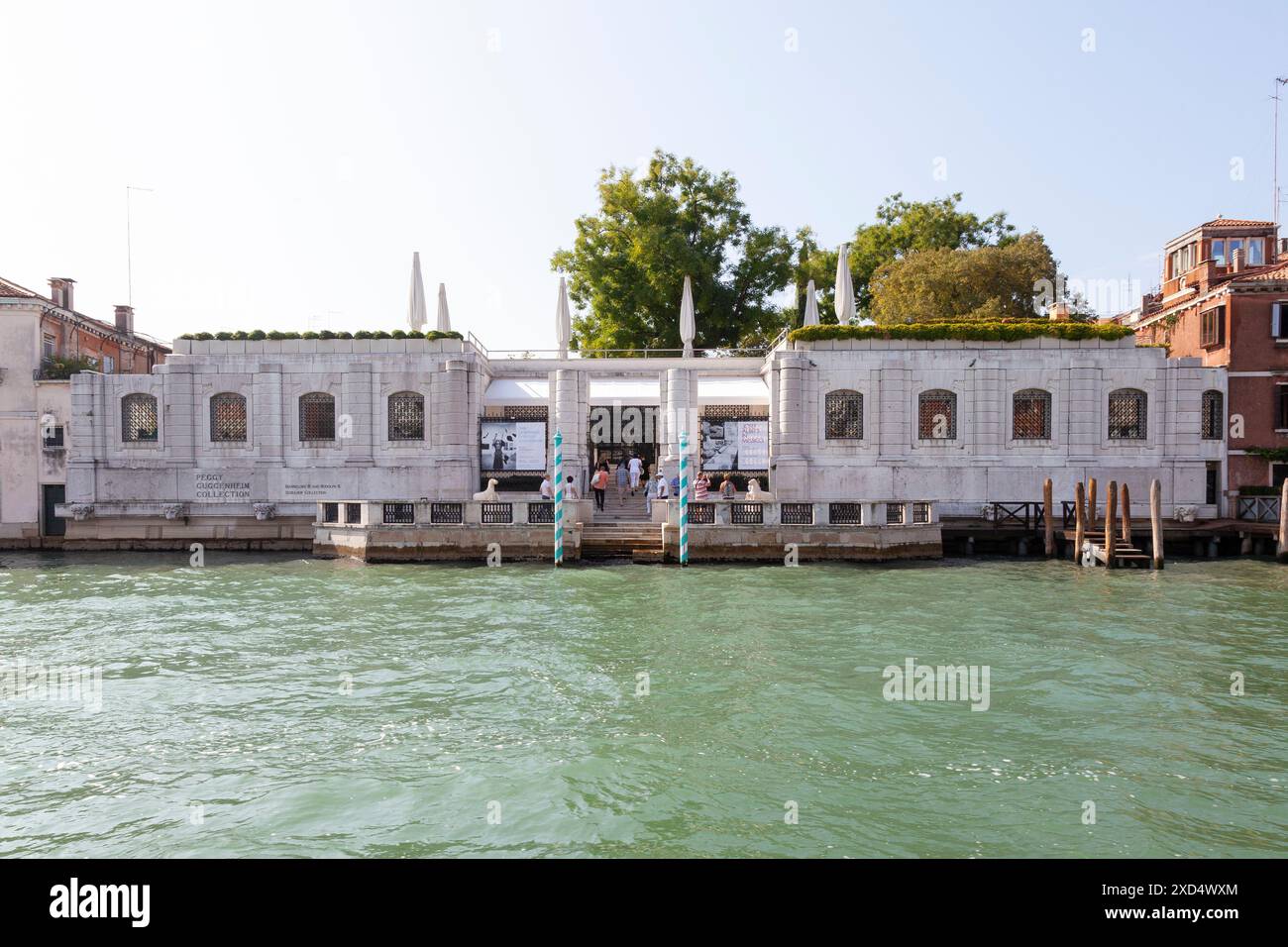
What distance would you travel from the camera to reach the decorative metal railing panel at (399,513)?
22.9 meters

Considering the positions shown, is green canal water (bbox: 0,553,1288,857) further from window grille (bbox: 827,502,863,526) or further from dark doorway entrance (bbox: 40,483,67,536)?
dark doorway entrance (bbox: 40,483,67,536)

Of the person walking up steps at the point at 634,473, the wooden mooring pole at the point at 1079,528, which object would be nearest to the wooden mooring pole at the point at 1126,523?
the wooden mooring pole at the point at 1079,528

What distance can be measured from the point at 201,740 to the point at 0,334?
26.9 meters

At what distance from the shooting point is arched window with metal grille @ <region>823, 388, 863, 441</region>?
89.1 feet

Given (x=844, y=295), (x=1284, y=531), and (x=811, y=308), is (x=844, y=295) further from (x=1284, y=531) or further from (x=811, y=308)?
(x=1284, y=531)

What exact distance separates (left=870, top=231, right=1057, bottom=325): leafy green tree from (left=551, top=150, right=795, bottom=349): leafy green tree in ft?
22.3

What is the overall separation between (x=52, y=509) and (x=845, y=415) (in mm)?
27449

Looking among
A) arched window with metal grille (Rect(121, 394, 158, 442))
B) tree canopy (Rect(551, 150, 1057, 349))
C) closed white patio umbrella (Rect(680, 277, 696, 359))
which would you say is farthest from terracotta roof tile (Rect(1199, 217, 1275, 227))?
arched window with metal grille (Rect(121, 394, 158, 442))

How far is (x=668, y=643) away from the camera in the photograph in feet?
43.8

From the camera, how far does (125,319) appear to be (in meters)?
36.1
